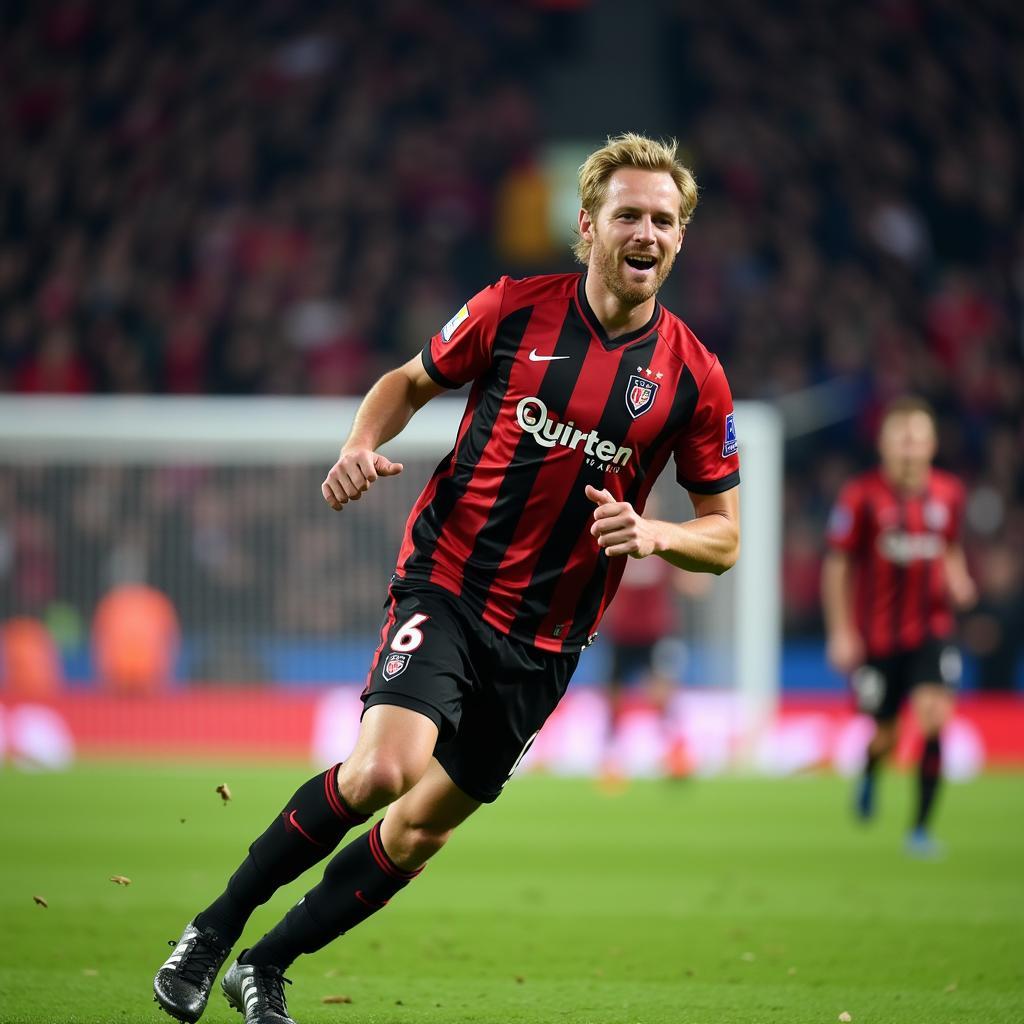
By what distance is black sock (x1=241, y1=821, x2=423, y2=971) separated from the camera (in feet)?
13.4

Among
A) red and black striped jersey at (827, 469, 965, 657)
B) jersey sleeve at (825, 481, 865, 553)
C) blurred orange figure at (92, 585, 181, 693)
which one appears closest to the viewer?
red and black striped jersey at (827, 469, 965, 657)

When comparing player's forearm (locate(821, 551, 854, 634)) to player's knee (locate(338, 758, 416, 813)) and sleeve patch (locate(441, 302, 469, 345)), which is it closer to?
sleeve patch (locate(441, 302, 469, 345))

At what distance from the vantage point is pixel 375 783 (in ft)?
12.7

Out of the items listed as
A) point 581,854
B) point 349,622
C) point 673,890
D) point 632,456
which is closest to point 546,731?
point 349,622

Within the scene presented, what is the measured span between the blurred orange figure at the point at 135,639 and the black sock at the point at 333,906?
32.2ft

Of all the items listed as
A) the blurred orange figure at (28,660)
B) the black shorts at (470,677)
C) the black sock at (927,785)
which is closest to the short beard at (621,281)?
the black shorts at (470,677)

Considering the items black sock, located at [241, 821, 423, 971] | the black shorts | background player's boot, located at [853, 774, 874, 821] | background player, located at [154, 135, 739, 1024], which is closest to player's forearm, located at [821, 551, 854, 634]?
background player's boot, located at [853, 774, 874, 821]

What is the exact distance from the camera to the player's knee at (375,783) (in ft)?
12.7

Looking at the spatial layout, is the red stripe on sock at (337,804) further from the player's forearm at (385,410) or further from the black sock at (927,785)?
the black sock at (927,785)

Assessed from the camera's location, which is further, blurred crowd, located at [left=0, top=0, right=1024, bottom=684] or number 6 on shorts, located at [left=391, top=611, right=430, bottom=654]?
blurred crowd, located at [left=0, top=0, right=1024, bottom=684]

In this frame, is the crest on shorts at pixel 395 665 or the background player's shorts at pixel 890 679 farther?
the background player's shorts at pixel 890 679

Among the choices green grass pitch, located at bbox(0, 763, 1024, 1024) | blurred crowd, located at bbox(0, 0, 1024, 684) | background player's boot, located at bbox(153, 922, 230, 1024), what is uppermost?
blurred crowd, located at bbox(0, 0, 1024, 684)

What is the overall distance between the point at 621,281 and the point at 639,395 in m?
0.30

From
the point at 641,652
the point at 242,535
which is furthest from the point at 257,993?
the point at 242,535
